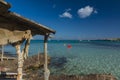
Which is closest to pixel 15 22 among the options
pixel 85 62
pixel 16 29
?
pixel 16 29

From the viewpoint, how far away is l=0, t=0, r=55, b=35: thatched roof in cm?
810

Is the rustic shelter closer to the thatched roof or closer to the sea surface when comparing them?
the thatched roof

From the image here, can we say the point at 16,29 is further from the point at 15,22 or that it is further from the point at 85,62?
the point at 85,62

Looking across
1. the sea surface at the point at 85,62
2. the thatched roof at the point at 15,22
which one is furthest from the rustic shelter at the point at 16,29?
the sea surface at the point at 85,62

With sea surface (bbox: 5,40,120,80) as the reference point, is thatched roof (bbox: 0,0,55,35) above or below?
above

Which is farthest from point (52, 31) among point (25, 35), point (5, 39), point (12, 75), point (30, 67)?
point (30, 67)

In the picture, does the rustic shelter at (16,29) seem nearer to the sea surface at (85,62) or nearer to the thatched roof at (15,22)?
the thatched roof at (15,22)

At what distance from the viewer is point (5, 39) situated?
8.76 m

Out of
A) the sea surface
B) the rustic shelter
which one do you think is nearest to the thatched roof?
the rustic shelter

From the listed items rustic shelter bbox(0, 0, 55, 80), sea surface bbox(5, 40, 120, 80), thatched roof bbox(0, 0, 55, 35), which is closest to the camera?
thatched roof bbox(0, 0, 55, 35)

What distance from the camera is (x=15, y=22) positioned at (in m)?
9.44

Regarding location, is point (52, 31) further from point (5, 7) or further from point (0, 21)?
point (5, 7)

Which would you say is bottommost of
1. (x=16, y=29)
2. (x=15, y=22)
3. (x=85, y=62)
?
(x=85, y=62)

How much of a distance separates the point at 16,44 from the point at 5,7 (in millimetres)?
2348
